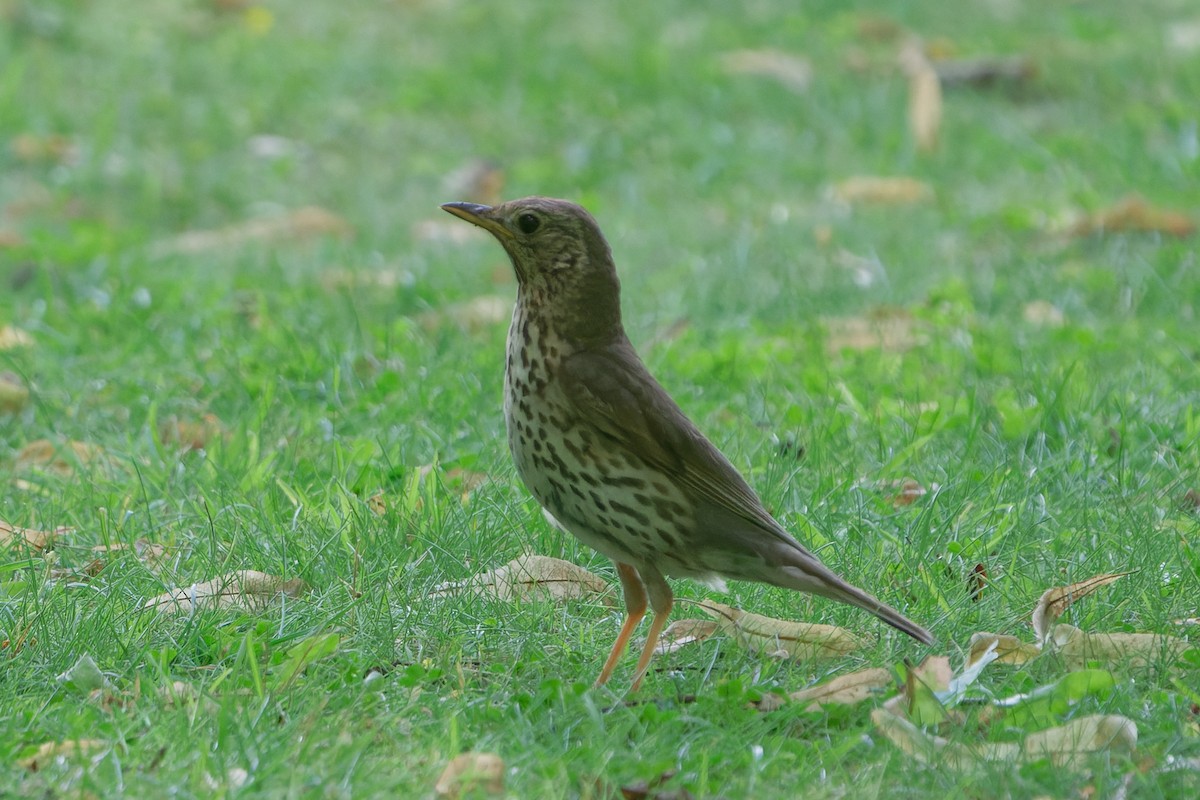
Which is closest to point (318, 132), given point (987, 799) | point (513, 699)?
point (513, 699)

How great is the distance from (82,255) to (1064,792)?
5632mm

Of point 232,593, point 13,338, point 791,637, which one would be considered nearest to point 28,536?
point 232,593

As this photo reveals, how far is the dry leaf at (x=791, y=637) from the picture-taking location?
397cm

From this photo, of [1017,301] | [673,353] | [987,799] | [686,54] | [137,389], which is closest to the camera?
[987,799]

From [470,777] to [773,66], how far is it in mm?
8168

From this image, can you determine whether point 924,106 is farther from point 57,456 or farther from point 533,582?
point 533,582

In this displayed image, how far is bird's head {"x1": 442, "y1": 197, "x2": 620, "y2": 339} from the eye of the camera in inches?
158

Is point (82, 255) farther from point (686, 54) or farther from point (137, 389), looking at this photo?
point (686, 54)

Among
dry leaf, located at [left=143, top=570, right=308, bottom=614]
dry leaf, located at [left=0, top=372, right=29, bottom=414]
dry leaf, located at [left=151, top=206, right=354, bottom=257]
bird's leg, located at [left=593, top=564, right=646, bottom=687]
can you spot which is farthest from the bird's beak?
dry leaf, located at [left=151, top=206, right=354, bottom=257]

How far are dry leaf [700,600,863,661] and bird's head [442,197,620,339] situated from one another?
2.49 feet

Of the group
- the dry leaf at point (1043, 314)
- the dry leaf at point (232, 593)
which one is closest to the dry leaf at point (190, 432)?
the dry leaf at point (232, 593)

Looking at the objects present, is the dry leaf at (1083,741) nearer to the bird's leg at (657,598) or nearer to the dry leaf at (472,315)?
the bird's leg at (657,598)

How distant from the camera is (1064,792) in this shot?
3.18 meters

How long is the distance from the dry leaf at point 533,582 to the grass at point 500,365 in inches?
2.8
